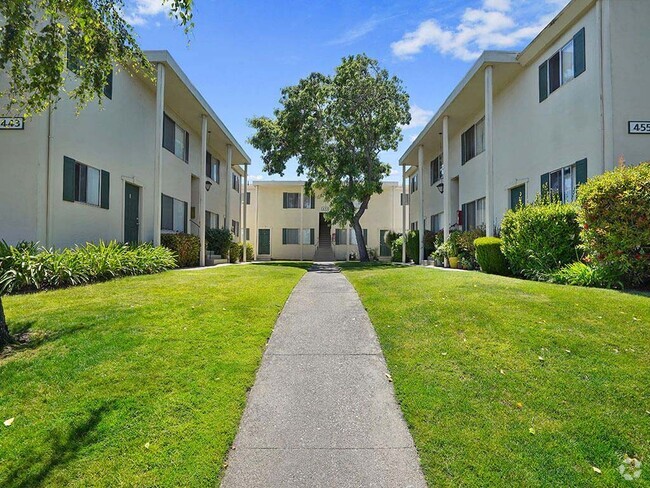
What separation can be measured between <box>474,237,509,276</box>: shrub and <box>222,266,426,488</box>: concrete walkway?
6965 mm

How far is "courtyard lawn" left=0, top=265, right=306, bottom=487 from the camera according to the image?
9.55ft

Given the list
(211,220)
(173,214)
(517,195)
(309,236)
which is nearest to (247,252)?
(211,220)

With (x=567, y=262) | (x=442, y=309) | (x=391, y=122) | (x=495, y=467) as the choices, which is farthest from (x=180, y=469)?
(x=391, y=122)

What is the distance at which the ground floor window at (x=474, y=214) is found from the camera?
15461 millimetres

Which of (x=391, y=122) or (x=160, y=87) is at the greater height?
(x=391, y=122)

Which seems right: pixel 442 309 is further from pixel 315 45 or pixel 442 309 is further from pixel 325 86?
pixel 325 86

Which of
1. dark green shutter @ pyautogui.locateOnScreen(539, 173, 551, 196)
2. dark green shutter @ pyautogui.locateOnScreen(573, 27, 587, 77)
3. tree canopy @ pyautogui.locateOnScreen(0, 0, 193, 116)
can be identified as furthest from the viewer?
dark green shutter @ pyautogui.locateOnScreen(539, 173, 551, 196)

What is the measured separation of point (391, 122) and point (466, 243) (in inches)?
342

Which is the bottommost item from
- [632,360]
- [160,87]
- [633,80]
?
[632,360]

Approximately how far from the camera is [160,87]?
12.9 metres

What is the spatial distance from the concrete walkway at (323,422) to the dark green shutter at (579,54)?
28.6 feet

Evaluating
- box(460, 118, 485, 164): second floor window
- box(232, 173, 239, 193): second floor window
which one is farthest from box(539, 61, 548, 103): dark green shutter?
box(232, 173, 239, 193): second floor window

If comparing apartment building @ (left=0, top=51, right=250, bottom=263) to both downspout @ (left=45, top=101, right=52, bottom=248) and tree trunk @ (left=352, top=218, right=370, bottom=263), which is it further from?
tree trunk @ (left=352, top=218, right=370, bottom=263)

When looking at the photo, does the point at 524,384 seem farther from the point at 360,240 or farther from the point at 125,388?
the point at 360,240
